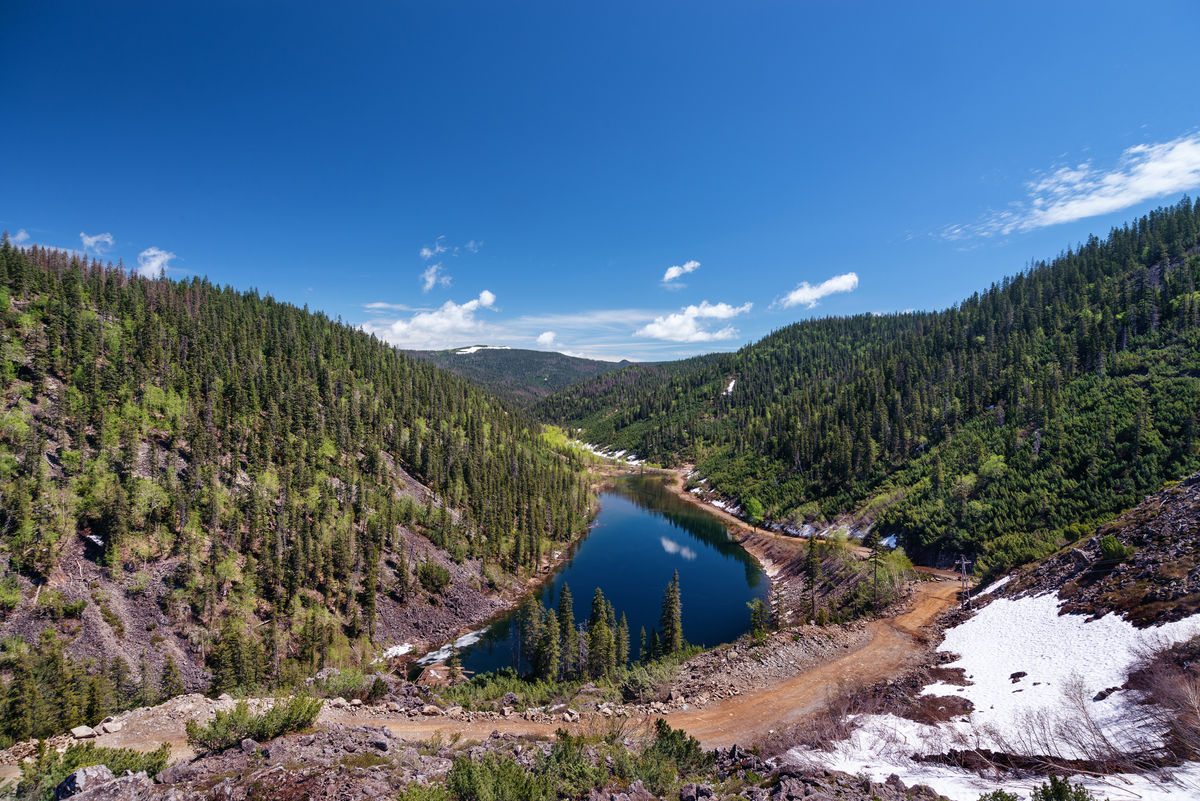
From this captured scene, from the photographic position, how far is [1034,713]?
63.5 feet

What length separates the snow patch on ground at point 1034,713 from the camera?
14.2 m

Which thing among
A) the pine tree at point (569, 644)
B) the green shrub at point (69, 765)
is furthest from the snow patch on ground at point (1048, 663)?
the pine tree at point (569, 644)

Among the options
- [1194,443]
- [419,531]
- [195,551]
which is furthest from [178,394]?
[1194,443]

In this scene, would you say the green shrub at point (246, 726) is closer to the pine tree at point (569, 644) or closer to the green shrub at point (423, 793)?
the green shrub at point (423, 793)

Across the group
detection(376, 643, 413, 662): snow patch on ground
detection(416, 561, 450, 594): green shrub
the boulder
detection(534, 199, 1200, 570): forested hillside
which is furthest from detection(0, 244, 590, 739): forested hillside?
detection(534, 199, 1200, 570): forested hillside

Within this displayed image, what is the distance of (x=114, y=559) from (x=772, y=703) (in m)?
53.2

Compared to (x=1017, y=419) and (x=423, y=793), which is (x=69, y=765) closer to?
(x=423, y=793)

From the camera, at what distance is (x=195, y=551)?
4350 centimetres

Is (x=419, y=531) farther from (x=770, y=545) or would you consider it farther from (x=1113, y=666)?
(x=1113, y=666)

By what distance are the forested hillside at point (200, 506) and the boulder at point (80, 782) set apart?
79.3ft

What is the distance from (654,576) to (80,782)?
70059 mm

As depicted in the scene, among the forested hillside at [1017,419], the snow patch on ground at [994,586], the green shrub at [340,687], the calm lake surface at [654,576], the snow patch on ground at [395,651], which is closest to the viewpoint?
the green shrub at [340,687]

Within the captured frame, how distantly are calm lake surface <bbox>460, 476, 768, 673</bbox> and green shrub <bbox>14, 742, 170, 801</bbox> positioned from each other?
37.6 meters

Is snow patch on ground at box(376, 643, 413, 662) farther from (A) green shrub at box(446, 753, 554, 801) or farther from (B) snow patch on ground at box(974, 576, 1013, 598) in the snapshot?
(B) snow patch on ground at box(974, 576, 1013, 598)
